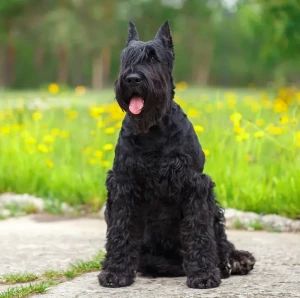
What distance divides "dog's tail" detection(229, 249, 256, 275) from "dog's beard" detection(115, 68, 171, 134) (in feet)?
3.64

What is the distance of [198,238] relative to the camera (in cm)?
376

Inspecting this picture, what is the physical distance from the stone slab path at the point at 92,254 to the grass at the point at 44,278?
0.08 meters

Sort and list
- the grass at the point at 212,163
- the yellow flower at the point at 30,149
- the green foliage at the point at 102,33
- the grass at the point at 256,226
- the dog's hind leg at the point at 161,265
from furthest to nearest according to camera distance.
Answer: the green foliage at the point at 102,33 → the yellow flower at the point at 30,149 → the grass at the point at 212,163 → the grass at the point at 256,226 → the dog's hind leg at the point at 161,265

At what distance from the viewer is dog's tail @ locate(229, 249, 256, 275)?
413 cm

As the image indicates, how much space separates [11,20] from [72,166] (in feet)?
76.0

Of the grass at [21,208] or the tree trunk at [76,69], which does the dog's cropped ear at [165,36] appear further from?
the tree trunk at [76,69]

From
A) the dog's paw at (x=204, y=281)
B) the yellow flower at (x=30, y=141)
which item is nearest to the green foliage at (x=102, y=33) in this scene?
the yellow flower at (x=30, y=141)

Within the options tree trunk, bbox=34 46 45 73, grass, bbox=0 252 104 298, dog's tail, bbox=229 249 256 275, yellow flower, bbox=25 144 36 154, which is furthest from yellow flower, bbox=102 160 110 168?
tree trunk, bbox=34 46 45 73

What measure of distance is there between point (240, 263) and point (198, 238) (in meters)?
0.53

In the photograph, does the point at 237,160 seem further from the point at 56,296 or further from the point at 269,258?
the point at 56,296

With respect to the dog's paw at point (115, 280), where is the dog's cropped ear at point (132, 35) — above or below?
above

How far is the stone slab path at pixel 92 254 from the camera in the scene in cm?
364

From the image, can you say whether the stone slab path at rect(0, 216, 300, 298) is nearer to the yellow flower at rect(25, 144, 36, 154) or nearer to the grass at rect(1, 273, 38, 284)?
the grass at rect(1, 273, 38, 284)

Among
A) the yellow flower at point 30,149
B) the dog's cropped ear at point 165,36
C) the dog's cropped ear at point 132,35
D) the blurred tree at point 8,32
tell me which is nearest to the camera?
the dog's cropped ear at point 165,36
